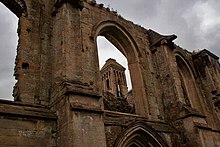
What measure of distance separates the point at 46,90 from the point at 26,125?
4.83 ft

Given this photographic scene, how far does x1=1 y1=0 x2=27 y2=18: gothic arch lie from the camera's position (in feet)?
27.2

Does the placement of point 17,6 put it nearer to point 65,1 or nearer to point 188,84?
point 65,1

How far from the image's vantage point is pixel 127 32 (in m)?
11.1

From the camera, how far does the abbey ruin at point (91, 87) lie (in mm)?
6270

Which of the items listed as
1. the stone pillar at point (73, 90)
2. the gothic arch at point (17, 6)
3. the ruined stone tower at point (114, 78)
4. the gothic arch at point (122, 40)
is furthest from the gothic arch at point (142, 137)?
the ruined stone tower at point (114, 78)

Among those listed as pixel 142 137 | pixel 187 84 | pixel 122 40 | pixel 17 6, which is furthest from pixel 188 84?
pixel 17 6

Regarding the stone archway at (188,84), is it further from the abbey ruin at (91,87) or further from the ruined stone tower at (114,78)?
the ruined stone tower at (114,78)

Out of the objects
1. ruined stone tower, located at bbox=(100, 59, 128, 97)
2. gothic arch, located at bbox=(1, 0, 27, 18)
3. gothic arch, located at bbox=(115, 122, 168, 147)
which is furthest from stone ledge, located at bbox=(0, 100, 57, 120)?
ruined stone tower, located at bbox=(100, 59, 128, 97)

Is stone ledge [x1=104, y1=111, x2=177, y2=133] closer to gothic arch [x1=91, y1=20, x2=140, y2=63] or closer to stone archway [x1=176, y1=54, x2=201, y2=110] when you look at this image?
gothic arch [x1=91, y1=20, x2=140, y2=63]

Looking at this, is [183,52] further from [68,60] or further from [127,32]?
[68,60]

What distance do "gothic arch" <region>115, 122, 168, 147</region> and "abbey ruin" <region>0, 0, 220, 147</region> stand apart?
0.03 meters

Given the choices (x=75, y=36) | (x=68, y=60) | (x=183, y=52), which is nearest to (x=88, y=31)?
(x=75, y=36)

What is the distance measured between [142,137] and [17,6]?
5638 mm

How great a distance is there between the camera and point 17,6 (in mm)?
8328
